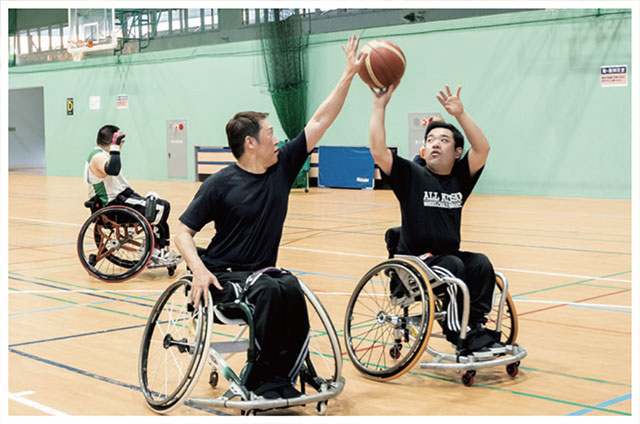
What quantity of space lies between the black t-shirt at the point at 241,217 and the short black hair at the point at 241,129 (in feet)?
0.39

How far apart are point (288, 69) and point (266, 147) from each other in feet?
43.8

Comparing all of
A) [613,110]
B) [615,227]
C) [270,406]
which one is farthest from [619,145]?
[270,406]

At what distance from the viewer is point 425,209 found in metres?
3.73

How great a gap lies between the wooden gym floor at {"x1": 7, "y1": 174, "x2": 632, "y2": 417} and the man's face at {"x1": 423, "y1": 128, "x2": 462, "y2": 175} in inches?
36.6

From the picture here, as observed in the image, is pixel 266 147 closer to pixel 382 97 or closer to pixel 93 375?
pixel 382 97

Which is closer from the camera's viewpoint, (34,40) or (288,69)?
(288,69)

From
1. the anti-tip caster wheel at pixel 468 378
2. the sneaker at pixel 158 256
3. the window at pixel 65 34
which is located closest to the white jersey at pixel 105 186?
the sneaker at pixel 158 256

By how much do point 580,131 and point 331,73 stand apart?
530 centimetres

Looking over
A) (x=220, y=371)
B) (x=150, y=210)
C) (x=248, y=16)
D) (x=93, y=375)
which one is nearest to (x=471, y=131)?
(x=220, y=371)

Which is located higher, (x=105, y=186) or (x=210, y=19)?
(x=210, y=19)

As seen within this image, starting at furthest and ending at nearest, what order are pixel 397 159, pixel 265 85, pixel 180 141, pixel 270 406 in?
pixel 180 141 → pixel 265 85 → pixel 397 159 → pixel 270 406

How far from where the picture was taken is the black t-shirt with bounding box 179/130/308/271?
3.27 m
